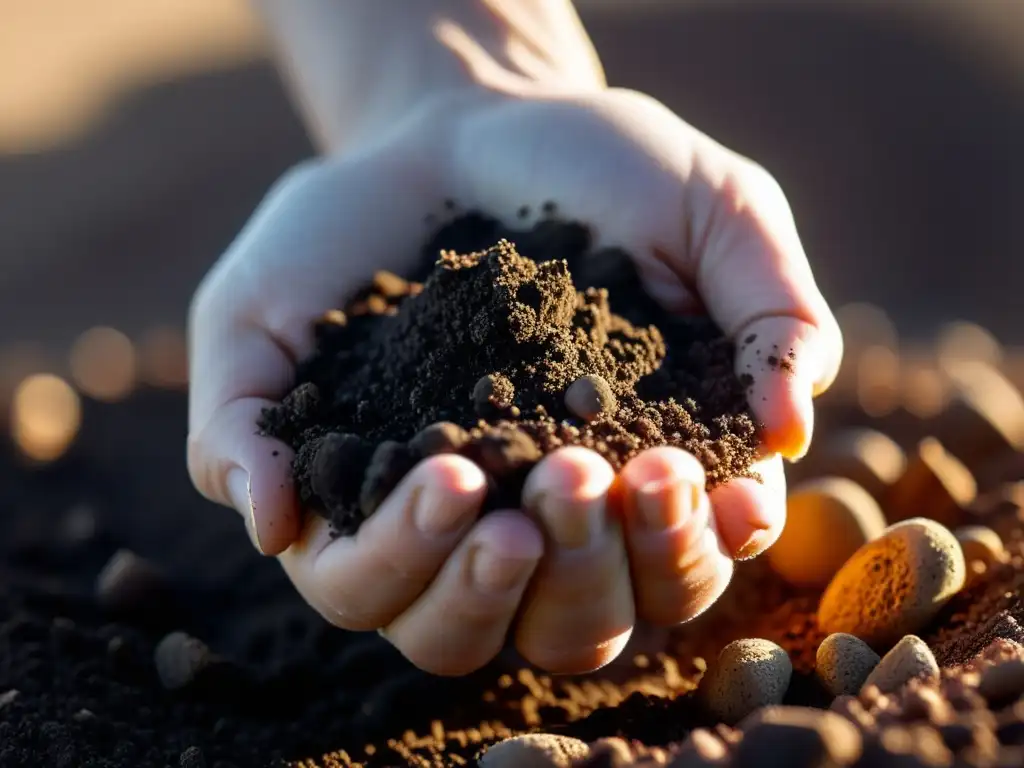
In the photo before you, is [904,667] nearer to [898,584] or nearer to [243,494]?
[898,584]

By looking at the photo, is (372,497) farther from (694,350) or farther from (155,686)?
(155,686)

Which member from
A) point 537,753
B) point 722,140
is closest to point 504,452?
point 537,753

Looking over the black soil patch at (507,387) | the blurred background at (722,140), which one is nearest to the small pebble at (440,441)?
the black soil patch at (507,387)

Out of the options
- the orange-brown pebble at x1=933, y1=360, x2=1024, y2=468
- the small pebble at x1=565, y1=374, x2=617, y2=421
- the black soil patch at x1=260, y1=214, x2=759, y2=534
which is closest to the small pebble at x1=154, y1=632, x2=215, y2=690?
the black soil patch at x1=260, y1=214, x2=759, y2=534

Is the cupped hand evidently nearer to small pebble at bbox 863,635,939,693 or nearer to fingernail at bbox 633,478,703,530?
fingernail at bbox 633,478,703,530

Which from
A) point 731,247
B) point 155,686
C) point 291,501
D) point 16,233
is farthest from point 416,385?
point 16,233

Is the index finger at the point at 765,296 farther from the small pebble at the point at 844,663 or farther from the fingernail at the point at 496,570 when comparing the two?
the fingernail at the point at 496,570
